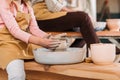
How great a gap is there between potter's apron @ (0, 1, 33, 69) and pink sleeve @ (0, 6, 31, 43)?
Answer: 0.04m

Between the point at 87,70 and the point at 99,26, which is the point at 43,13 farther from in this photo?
the point at 87,70

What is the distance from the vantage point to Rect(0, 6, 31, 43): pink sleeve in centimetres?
119

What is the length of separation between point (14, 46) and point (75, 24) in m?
0.69

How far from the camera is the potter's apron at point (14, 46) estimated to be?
3.74 feet

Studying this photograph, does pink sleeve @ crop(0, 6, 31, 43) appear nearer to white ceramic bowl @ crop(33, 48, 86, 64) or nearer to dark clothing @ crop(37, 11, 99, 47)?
white ceramic bowl @ crop(33, 48, 86, 64)

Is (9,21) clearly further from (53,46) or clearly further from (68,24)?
(68,24)

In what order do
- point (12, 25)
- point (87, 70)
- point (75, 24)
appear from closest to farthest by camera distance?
1. point (87, 70)
2. point (12, 25)
3. point (75, 24)

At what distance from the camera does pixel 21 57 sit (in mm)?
1160

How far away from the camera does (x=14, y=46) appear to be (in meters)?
1.20

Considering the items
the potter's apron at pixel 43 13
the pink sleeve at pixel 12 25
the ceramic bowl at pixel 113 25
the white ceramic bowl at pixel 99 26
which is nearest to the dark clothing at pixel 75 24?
the potter's apron at pixel 43 13

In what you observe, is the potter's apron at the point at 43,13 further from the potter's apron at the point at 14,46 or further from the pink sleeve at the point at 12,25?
the pink sleeve at the point at 12,25

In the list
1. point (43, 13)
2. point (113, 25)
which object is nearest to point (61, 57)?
point (43, 13)

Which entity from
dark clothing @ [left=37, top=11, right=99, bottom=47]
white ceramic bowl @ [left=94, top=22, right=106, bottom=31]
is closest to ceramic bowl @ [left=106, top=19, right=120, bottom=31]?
white ceramic bowl @ [left=94, top=22, right=106, bottom=31]

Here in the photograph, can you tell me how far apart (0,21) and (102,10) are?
12.7 ft
